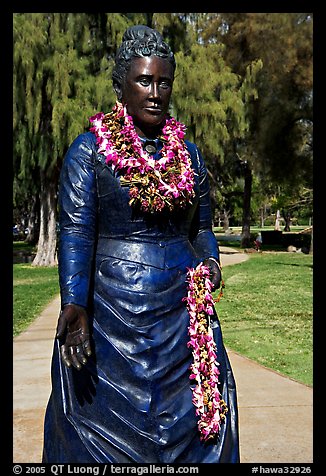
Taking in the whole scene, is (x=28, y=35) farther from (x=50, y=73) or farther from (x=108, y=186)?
(x=108, y=186)

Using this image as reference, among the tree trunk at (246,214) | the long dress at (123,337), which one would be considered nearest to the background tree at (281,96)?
the tree trunk at (246,214)

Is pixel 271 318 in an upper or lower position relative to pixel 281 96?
lower

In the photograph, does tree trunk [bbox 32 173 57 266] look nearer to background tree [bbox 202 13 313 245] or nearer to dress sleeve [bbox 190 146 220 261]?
background tree [bbox 202 13 313 245]

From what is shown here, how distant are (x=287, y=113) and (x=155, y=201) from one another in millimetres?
23437

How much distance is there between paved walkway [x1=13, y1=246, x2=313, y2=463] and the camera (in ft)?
13.9

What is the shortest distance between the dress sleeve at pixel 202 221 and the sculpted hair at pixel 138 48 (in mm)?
509

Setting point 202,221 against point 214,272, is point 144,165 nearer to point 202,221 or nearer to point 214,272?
point 202,221

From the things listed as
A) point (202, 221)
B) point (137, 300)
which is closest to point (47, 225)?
point (202, 221)

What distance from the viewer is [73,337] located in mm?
2186

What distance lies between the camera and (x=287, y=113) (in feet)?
80.5

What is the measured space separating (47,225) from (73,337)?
17.2m

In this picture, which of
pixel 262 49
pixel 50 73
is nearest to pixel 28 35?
pixel 50 73

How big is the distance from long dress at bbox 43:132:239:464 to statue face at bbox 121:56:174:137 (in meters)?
0.26

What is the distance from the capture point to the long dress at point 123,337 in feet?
7.49
